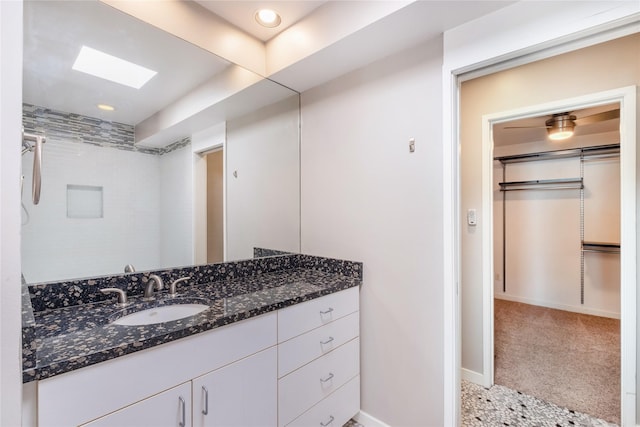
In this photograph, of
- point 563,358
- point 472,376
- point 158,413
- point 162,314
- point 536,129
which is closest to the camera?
point 158,413

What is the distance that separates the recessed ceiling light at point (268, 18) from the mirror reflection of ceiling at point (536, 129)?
233 cm

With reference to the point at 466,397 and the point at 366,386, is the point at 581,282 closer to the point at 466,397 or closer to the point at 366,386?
the point at 466,397

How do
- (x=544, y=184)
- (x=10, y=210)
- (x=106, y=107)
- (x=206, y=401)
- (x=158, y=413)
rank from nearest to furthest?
(x=10, y=210) < (x=158, y=413) < (x=206, y=401) < (x=106, y=107) < (x=544, y=184)

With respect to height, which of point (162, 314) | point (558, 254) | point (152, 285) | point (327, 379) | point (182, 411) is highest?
point (152, 285)

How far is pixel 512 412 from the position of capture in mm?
1876

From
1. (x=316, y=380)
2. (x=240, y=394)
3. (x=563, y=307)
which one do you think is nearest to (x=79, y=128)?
(x=240, y=394)

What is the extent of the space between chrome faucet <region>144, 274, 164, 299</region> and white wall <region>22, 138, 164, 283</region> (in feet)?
0.32

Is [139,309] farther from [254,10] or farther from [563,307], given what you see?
[563,307]

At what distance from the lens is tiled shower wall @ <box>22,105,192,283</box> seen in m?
1.21

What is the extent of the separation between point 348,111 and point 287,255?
111 centimetres

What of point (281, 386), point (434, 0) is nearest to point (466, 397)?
point (281, 386)

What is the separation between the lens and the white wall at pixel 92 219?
47.4 inches

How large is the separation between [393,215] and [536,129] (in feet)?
10.4

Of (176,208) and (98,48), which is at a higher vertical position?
(98,48)
